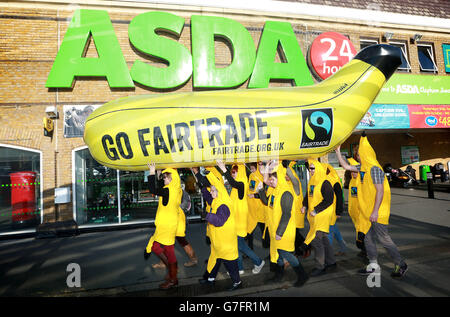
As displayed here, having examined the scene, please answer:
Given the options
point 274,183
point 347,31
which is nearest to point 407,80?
point 347,31

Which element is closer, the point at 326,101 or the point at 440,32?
the point at 326,101

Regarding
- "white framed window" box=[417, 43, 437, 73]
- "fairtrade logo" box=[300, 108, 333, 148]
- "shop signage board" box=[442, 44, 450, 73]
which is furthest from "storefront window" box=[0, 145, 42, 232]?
"shop signage board" box=[442, 44, 450, 73]

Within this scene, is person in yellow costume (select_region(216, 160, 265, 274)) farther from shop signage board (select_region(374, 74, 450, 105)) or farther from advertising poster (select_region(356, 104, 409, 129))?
shop signage board (select_region(374, 74, 450, 105))

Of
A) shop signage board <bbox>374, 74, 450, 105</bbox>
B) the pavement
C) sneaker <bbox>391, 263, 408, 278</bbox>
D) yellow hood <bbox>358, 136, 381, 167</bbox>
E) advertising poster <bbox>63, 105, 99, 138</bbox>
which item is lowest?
the pavement

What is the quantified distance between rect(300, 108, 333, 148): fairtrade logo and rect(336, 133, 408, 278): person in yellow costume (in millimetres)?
830

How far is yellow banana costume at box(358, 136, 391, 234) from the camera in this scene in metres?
3.60

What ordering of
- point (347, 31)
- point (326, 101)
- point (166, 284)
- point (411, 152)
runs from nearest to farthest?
point (326, 101), point (166, 284), point (347, 31), point (411, 152)

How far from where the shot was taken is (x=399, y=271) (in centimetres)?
348

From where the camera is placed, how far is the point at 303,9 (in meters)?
9.39

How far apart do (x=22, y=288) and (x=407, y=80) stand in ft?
46.0

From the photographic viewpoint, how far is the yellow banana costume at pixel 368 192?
360cm

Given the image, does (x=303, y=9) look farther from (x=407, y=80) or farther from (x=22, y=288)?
(x=22, y=288)

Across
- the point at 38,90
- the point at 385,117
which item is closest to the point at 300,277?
the point at 38,90

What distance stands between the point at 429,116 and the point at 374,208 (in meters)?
10.2
